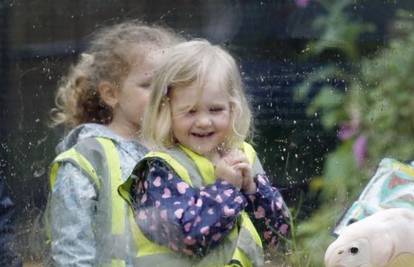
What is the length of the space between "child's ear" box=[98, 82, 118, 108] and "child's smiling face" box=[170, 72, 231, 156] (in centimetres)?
28

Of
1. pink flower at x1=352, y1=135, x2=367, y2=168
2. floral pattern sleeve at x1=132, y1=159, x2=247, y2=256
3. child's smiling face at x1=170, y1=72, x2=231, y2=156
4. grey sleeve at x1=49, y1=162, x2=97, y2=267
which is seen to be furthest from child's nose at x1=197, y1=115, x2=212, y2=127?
pink flower at x1=352, y1=135, x2=367, y2=168

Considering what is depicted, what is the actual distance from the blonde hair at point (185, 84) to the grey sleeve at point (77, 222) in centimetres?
16

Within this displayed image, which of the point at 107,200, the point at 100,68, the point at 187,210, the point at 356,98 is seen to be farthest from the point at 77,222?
the point at 356,98

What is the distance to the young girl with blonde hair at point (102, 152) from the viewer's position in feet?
9.02

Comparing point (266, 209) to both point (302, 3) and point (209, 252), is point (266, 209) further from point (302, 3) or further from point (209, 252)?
point (302, 3)

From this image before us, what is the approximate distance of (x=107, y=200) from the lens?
9.03ft

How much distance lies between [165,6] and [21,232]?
640 mm

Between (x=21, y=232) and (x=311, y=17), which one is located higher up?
(x=311, y=17)

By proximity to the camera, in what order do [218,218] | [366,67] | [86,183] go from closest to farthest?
1. [218,218]
2. [86,183]
3. [366,67]

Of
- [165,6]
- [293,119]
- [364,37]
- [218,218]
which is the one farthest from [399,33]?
[218,218]

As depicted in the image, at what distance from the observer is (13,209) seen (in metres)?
3.19

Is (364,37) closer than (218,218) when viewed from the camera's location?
No

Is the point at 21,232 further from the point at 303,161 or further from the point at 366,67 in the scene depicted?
the point at 366,67

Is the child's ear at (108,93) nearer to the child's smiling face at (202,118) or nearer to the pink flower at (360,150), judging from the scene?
the child's smiling face at (202,118)
